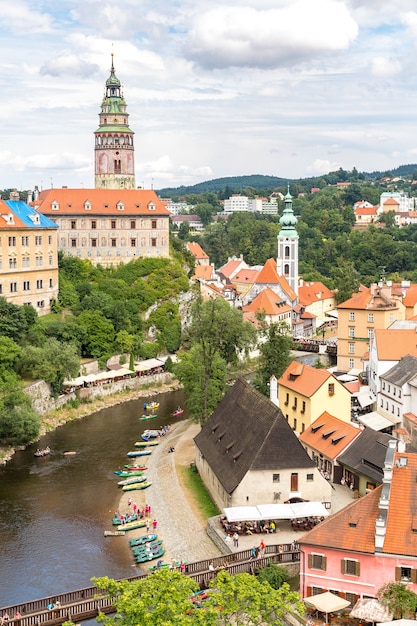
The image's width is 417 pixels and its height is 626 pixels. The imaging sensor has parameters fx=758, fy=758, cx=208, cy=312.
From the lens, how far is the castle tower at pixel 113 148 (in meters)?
93.8

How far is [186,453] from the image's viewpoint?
162 feet

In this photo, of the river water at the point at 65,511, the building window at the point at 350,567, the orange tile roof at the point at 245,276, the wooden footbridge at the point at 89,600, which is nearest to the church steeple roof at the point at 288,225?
the orange tile roof at the point at 245,276

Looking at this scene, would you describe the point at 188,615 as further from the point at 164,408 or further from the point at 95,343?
the point at 95,343

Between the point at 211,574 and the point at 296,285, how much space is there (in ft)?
259

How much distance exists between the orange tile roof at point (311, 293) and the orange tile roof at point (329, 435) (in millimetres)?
56564

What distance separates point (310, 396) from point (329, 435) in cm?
269

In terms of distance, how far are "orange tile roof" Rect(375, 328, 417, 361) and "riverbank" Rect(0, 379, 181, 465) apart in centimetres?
2092

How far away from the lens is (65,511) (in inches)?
1607

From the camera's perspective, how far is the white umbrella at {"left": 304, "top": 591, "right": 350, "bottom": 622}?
89.0ft

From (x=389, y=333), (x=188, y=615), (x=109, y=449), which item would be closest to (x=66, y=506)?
(x=109, y=449)

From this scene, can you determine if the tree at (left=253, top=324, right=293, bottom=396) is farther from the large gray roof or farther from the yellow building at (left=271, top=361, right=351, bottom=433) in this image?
the large gray roof

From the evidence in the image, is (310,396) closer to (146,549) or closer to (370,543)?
(146,549)

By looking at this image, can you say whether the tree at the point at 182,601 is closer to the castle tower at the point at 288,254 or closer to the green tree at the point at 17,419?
the green tree at the point at 17,419

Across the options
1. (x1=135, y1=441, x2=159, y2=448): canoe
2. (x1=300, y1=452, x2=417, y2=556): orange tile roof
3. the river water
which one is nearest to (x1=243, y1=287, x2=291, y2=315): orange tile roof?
the river water
